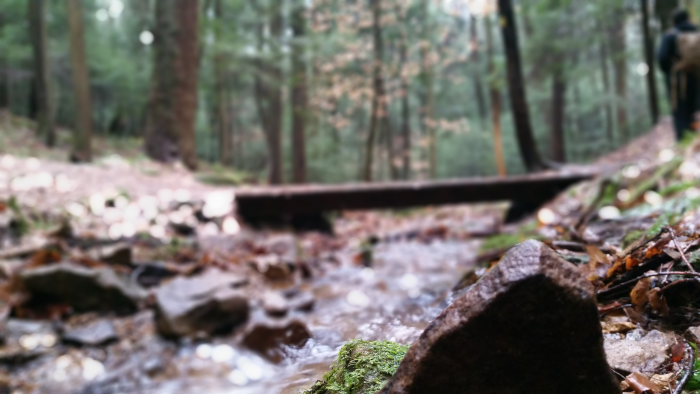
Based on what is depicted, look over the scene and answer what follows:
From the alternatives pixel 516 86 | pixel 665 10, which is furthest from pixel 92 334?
pixel 665 10

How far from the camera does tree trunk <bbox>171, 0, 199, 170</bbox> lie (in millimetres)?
12195

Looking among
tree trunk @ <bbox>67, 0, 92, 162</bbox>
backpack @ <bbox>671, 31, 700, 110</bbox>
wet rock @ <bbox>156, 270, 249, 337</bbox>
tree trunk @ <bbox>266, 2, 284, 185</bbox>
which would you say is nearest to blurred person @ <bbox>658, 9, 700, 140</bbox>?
backpack @ <bbox>671, 31, 700, 110</bbox>

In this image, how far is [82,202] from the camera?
21.4 feet

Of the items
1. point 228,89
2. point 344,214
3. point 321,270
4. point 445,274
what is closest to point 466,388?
point 445,274

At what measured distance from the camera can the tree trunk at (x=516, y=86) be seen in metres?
9.49

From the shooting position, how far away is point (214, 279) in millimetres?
4340

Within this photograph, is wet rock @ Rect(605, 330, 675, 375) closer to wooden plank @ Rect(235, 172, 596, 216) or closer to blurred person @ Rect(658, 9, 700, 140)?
blurred person @ Rect(658, 9, 700, 140)

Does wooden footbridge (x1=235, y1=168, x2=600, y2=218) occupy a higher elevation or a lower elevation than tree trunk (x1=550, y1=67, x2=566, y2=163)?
lower

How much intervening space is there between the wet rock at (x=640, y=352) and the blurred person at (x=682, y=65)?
6.58 metres

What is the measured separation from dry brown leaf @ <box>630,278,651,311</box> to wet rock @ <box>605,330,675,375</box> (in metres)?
0.07

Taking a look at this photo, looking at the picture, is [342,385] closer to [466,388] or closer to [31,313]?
[466,388]

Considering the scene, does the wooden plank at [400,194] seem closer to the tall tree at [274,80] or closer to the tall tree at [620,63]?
the tall tree at [274,80]

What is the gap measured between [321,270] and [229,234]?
2.10 m

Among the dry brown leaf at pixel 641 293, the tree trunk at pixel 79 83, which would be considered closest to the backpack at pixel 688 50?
the dry brown leaf at pixel 641 293
